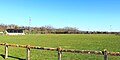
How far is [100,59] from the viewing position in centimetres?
1761

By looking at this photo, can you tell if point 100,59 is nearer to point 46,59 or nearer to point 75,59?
point 75,59

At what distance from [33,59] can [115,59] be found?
18.8 feet

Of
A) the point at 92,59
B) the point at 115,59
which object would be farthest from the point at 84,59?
the point at 115,59

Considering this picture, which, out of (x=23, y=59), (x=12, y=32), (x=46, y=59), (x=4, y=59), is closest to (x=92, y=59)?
(x=46, y=59)

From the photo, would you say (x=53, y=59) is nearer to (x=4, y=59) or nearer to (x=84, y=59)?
(x=84, y=59)

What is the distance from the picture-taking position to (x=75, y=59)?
18.0m

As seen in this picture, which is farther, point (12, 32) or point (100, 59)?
point (12, 32)

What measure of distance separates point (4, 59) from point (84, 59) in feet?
18.3

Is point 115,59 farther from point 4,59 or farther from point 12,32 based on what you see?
point 12,32

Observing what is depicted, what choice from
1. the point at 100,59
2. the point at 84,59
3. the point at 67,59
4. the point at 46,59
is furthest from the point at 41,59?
the point at 100,59

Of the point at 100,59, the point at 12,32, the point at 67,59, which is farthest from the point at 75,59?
the point at 12,32

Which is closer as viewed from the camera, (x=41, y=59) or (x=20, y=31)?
(x=41, y=59)

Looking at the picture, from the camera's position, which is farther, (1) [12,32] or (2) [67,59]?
(1) [12,32]

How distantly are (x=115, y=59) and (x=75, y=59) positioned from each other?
2.79 m
